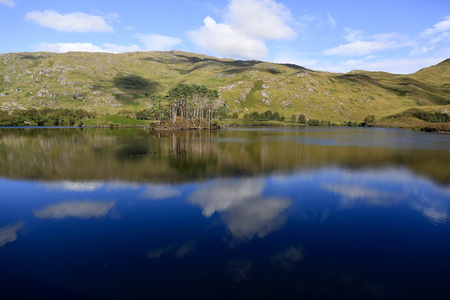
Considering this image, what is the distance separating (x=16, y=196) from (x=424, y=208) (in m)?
48.8

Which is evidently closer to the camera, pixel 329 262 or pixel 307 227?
pixel 329 262

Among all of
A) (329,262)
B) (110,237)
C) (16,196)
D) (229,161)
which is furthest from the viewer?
(229,161)

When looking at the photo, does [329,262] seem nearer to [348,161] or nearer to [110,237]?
[110,237]

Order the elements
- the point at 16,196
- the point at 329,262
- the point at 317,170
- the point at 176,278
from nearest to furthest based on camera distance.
Answer: 1. the point at 176,278
2. the point at 329,262
3. the point at 16,196
4. the point at 317,170

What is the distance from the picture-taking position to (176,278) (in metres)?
14.4

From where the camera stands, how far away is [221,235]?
19641 millimetres

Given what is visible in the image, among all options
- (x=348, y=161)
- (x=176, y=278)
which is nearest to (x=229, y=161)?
(x=348, y=161)

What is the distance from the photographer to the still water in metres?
13.9

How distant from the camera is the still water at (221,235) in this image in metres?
13.9

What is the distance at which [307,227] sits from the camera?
21.4 meters

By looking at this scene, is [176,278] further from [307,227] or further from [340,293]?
[307,227]

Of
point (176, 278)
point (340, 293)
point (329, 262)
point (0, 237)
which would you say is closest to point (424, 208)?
point (329, 262)

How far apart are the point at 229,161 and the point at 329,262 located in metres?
35.1

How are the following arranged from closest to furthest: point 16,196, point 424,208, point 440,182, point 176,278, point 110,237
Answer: point 176,278
point 110,237
point 424,208
point 16,196
point 440,182
